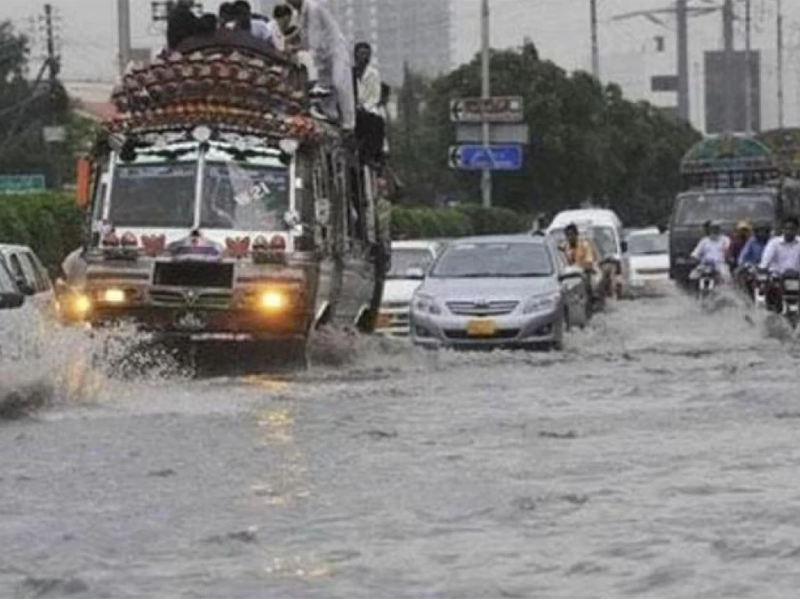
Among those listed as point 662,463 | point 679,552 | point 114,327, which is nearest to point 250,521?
point 679,552

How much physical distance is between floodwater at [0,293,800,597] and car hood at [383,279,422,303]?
6351mm

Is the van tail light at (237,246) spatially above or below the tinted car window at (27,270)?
above

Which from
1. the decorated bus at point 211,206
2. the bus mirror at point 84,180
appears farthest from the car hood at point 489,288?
the bus mirror at point 84,180

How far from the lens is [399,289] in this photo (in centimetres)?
2888

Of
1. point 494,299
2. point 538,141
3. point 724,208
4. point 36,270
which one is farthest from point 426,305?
point 538,141

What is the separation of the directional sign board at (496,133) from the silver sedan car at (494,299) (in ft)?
101

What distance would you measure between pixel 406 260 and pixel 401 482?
18.1 meters

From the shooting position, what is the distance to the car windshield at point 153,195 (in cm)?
2014

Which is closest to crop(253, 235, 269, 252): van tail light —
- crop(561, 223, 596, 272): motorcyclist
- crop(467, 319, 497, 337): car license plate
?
crop(467, 319, 497, 337): car license plate

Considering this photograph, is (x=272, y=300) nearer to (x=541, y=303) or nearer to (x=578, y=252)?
(x=541, y=303)

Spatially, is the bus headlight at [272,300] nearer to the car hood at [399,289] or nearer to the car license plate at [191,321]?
the car license plate at [191,321]

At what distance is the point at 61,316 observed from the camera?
2059cm

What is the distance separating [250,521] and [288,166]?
9.50 metres

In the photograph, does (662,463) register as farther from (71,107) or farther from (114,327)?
(71,107)
